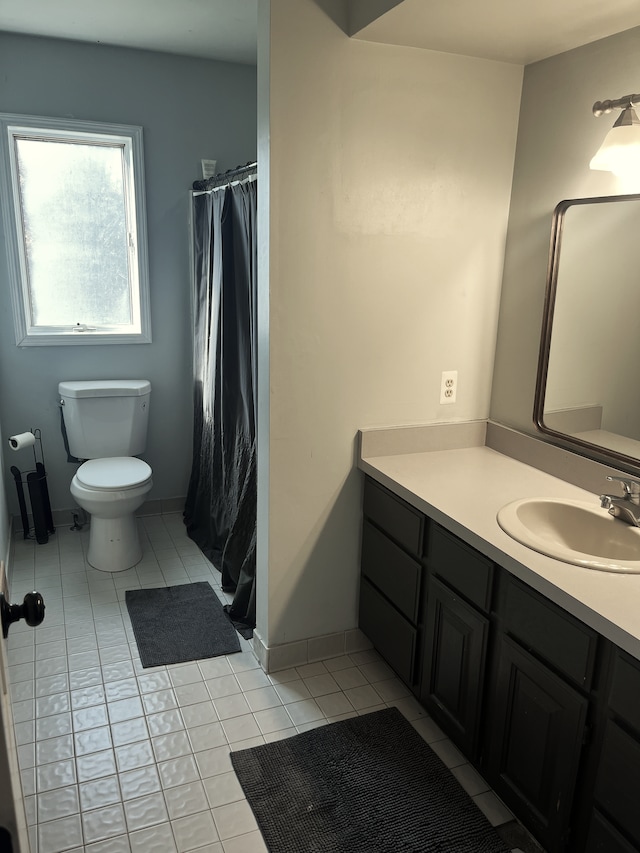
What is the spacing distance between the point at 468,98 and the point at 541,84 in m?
0.24

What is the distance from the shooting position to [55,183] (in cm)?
333

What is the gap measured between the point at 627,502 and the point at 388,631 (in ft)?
3.13

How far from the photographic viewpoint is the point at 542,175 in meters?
2.17

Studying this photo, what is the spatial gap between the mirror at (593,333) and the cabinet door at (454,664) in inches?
25.5

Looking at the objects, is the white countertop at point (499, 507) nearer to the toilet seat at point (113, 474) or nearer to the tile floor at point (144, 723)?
the tile floor at point (144, 723)

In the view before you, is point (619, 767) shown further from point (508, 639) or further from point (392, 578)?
point (392, 578)

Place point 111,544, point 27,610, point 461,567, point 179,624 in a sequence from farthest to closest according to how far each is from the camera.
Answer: point 111,544, point 179,624, point 461,567, point 27,610

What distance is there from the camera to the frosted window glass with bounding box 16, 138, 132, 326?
3307 millimetres

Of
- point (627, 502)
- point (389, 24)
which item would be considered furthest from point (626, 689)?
point (389, 24)

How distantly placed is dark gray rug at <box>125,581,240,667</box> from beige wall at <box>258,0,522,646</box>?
0.94ft

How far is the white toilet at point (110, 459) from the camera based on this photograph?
10.2 feet

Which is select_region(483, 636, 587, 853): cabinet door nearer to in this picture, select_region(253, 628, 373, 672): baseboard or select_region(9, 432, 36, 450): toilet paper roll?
select_region(253, 628, 373, 672): baseboard

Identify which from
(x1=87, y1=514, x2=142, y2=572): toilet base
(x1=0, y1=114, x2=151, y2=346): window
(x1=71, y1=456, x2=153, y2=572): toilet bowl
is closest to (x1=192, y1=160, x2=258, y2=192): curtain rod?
(x1=0, y1=114, x2=151, y2=346): window

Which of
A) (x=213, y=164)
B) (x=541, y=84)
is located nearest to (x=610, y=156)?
(x=541, y=84)
